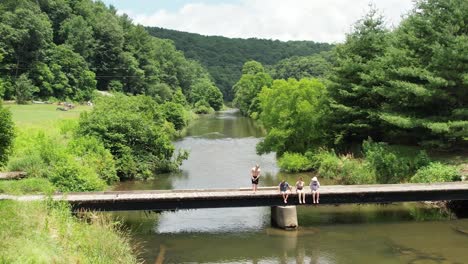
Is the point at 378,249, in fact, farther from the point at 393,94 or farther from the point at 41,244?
the point at 393,94

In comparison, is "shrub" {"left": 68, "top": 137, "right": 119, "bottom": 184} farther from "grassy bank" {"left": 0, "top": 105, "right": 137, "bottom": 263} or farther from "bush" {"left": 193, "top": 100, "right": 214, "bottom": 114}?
"bush" {"left": 193, "top": 100, "right": 214, "bottom": 114}

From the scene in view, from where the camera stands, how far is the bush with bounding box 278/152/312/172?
41.1 meters

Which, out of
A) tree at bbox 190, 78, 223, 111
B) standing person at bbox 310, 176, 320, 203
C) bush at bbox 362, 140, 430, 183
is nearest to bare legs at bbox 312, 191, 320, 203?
standing person at bbox 310, 176, 320, 203

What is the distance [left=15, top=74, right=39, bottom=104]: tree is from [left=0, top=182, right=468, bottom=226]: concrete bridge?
5662cm

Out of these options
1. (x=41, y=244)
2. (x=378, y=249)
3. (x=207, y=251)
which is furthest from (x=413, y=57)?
(x=41, y=244)

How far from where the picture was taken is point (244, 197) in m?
25.2

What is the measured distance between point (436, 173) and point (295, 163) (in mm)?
12618

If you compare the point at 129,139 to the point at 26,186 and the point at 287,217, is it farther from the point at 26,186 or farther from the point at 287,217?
the point at 287,217

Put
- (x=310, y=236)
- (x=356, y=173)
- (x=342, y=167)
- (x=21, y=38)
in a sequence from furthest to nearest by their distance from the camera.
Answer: (x=21, y=38) → (x=342, y=167) → (x=356, y=173) → (x=310, y=236)

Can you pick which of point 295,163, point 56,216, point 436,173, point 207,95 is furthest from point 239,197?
point 207,95

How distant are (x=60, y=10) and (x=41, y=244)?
105 m

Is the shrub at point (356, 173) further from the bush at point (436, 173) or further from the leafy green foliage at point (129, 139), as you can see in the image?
the leafy green foliage at point (129, 139)

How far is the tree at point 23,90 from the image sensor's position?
248 feet

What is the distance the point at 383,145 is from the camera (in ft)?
125
